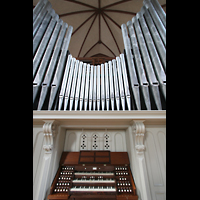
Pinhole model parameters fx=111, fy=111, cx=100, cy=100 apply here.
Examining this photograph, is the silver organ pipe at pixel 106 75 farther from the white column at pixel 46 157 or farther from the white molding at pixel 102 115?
the white column at pixel 46 157

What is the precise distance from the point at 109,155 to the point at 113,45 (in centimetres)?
690

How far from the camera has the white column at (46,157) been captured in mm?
1928

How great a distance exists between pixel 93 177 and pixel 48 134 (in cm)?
123

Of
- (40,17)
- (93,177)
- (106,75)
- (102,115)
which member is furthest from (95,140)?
(40,17)

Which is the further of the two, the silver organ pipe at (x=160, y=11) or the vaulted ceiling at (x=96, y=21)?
the vaulted ceiling at (x=96, y=21)

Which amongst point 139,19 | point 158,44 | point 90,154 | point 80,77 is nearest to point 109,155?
point 90,154

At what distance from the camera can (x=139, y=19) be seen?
3842 mm

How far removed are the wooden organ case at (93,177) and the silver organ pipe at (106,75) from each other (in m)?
1.07

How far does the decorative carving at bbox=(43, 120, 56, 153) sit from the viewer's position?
2105 mm

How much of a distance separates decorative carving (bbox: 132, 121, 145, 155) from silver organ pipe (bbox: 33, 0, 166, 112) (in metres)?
0.34

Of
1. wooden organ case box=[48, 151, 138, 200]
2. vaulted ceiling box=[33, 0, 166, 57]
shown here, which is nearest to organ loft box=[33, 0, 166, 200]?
wooden organ case box=[48, 151, 138, 200]

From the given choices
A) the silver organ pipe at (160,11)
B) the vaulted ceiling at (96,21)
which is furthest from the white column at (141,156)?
the vaulted ceiling at (96,21)

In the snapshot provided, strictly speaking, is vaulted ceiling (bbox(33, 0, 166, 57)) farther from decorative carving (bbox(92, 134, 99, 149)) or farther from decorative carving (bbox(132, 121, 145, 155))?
decorative carving (bbox(92, 134, 99, 149))

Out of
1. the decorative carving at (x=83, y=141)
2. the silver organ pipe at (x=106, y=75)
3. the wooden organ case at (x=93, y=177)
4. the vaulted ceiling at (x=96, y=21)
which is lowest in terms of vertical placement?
the wooden organ case at (x=93, y=177)
